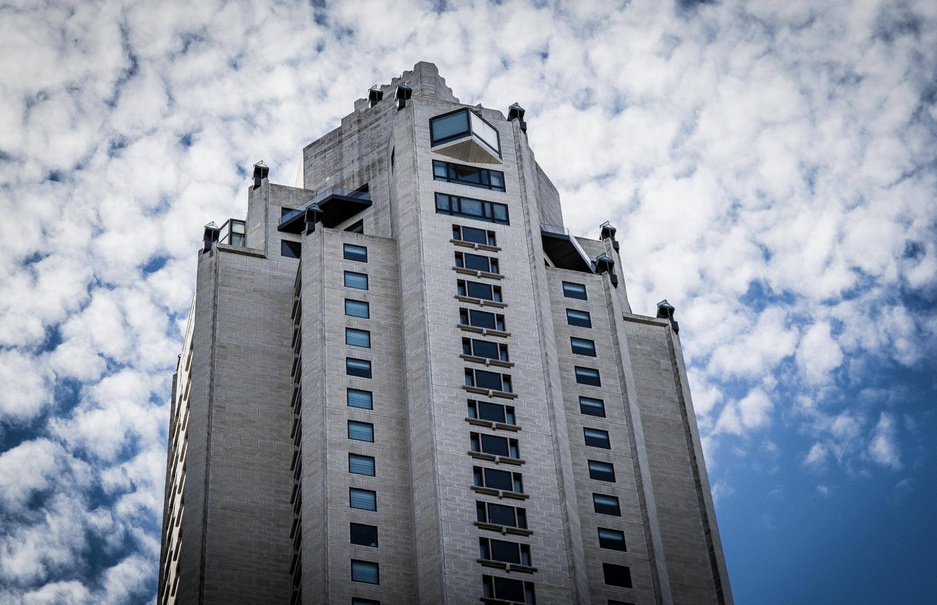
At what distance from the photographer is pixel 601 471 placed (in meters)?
124

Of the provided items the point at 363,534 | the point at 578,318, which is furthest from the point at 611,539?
the point at 578,318

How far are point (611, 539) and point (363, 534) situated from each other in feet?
57.7

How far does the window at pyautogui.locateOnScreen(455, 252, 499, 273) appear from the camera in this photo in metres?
131

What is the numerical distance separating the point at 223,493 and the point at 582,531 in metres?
25.5

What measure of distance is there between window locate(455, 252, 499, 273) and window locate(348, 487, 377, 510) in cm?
2063

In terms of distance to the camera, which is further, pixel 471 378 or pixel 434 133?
pixel 434 133

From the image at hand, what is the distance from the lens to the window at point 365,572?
4498 inches

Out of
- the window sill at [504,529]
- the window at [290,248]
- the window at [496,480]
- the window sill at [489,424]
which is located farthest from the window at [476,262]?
the window sill at [504,529]

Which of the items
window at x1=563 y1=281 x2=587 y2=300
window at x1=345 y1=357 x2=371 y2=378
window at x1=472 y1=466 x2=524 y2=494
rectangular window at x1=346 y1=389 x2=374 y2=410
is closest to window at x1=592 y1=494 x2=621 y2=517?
window at x1=472 y1=466 x2=524 y2=494

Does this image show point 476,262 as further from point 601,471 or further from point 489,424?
point 601,471

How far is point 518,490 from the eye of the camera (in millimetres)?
118250

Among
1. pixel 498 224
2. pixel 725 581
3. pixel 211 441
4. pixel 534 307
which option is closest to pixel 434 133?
pixel 498 224

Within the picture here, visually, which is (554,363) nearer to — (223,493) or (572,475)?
(572,475)

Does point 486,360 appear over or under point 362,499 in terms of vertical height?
over
